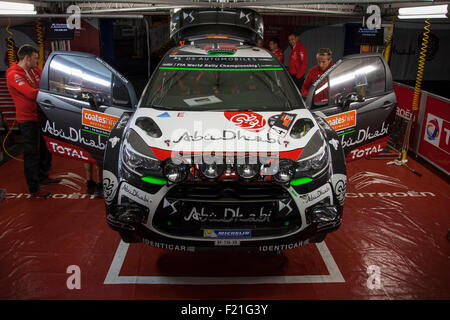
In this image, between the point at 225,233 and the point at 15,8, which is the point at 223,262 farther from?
the point at 15,8

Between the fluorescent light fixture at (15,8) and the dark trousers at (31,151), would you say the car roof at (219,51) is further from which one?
the fluorescent light fixture at (15,8)

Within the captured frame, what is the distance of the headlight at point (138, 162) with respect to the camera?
8.89ft

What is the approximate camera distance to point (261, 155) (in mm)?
2699

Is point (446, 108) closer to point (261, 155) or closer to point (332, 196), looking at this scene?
point (332, 196)

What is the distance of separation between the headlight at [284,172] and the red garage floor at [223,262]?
0.97 meters

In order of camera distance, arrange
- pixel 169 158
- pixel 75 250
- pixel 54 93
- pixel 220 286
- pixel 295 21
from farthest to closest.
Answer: pixel 295 21 → pixel 54 93 → pixel 75 250 → pixel 220 286 → pixel 169 158

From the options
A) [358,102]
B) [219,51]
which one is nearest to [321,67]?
[358,102]

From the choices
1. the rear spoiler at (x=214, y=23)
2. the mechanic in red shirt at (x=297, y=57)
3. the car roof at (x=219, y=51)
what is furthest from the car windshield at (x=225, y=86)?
the mechanic in red shirt at (x=297, y=57)

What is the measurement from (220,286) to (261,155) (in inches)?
44.9

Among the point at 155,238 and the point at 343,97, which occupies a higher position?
the point at 343,97

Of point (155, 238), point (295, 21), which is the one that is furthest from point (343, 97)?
point (295, 21)

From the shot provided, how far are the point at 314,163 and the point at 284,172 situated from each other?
286 mm

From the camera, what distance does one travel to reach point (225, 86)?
3.65 m

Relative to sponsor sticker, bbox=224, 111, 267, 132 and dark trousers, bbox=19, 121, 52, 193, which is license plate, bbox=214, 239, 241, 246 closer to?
sponsor sticker, bbox=224, 111, 267, 132
